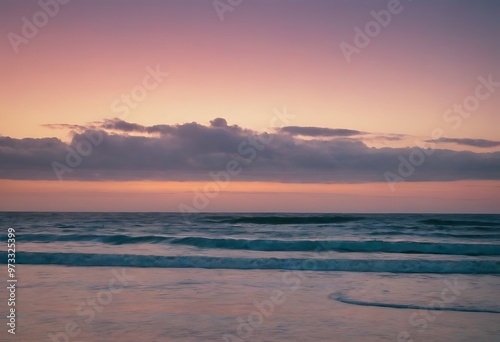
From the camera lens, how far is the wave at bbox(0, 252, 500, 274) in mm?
17984

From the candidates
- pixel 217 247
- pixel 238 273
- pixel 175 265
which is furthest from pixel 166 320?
pixel 217 247

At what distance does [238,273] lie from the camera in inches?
651

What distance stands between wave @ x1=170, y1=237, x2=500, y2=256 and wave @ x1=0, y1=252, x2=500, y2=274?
6.34m

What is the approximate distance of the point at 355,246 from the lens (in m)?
26.8

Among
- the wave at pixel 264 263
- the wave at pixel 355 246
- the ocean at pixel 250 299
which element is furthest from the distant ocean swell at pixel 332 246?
the wave at pixel 264 263

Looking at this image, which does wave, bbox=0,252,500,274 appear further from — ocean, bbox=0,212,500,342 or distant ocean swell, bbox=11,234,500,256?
distant ocean swell, bbox=11,234,500,256

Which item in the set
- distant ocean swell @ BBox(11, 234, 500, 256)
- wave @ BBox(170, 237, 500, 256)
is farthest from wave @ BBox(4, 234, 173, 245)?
wave @ BBox(170, 237, 500, 256)

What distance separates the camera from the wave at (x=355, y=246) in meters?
25.7

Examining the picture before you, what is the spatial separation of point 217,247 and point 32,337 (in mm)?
18357

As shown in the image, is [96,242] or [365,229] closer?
[96,242]

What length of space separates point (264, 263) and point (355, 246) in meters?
9.30

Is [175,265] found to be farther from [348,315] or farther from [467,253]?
[467,253]

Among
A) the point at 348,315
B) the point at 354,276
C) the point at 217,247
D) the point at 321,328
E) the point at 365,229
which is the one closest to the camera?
the point at 321,328

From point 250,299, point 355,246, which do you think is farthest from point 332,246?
point 250,299
